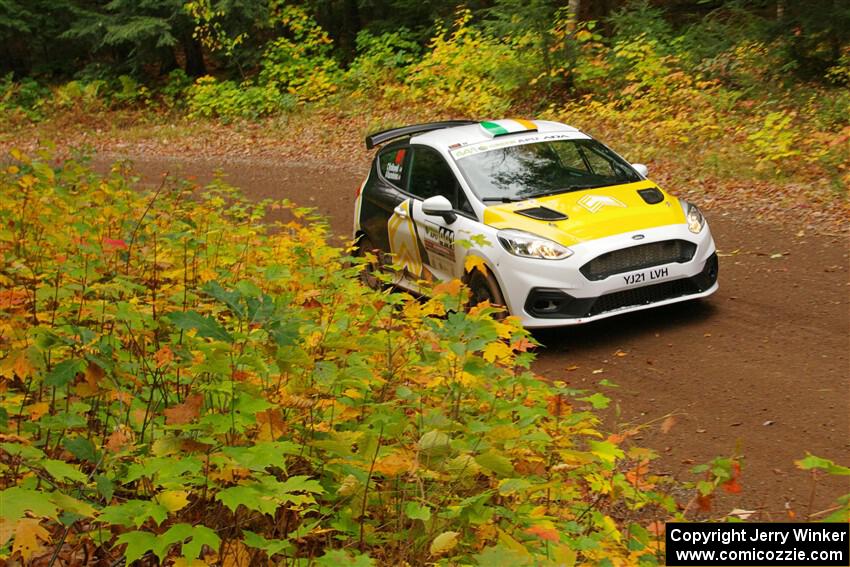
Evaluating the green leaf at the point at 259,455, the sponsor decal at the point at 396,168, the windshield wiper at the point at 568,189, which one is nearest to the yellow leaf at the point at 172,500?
the green leaf at the point at 259,455

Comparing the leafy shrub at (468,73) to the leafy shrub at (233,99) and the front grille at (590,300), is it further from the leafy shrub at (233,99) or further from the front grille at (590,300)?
the front grille at (590,300)

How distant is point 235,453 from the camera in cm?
344

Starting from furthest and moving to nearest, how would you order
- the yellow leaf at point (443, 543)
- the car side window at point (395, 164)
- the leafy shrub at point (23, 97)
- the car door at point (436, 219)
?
the leafy shrub at point (23, 97) → the car side window at point (395, 164) → the car door at point (436, 219) → the yellow leaf at point (443, 543)

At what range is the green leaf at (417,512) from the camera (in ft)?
11.8

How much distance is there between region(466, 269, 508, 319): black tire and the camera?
8328 mm

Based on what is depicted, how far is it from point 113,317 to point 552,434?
8.02ft

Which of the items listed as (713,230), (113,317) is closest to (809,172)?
(713,230)

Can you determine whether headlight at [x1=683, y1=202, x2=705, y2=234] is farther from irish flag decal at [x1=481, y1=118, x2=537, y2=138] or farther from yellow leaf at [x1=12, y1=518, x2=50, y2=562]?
yellow leaf at [x1=12, y1=518, x2=50, y2=562]

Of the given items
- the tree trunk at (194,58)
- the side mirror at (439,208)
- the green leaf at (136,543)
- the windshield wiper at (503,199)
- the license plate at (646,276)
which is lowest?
the tree trunk at (194,58)

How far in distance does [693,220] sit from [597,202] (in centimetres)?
88

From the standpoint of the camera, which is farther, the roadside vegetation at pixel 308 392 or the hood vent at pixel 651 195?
the hood vent at pixel 651 195

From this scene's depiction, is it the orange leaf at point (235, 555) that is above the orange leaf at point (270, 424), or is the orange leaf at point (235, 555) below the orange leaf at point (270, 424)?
below

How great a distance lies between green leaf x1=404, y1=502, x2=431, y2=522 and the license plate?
4785 millimetres

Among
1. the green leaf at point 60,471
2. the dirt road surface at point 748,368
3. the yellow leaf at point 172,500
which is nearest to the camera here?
the green leaf at point 60,471
